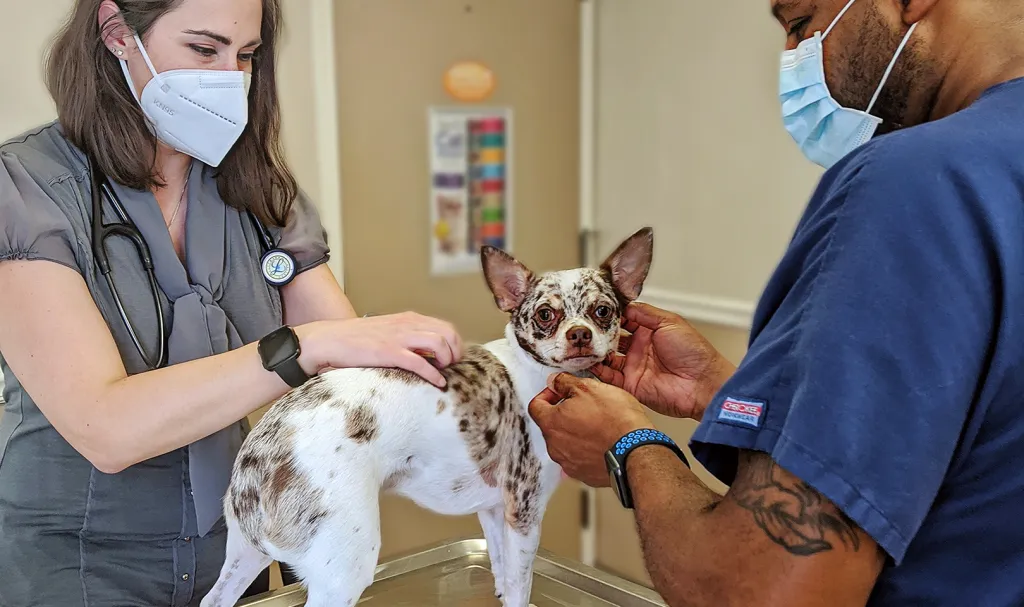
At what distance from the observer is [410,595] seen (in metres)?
1.65

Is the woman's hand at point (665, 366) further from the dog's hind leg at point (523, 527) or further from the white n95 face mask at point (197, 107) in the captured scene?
the white n95 face mask at point (197, 107)

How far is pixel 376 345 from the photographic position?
4.29 ft

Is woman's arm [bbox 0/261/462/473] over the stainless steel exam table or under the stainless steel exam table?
over

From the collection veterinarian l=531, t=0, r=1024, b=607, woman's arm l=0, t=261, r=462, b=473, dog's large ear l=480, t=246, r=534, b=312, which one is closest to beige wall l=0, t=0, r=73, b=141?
woman's arm l=0, t=261, r=462, b=473

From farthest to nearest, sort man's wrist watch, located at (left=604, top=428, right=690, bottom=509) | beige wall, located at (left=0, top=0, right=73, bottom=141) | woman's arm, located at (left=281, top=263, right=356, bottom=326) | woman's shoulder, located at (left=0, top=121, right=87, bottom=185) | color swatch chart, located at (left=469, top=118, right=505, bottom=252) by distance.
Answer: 1. color swatch chart, located at (left=469, top=118, right=505, bottom=252)
2. beige wall, located at (left=0, top=0, right=73, bottom=141)
3. woman's arm, located at (left=281, top=263, right=356, bottom=326)
4. woman's shoulder, located at (left=0, top=121, right=87, bottom=185)
5. man's wrist watch, located at (left=604, top=428, right=690, bottom=509)

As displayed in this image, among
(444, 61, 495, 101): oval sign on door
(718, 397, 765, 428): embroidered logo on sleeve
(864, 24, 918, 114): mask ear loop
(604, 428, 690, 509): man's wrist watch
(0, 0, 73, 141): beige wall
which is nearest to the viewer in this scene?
(718, 397, 765, 428): embroidered logo on sleeve

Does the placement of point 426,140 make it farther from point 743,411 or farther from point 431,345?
point 743,411

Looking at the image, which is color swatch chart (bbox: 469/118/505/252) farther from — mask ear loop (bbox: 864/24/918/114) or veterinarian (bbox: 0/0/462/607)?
mask ear loop (bbox: 864/24/918/114)

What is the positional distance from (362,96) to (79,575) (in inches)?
73.4

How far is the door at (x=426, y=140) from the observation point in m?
2.80

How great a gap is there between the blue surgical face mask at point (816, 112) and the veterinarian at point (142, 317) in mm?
665

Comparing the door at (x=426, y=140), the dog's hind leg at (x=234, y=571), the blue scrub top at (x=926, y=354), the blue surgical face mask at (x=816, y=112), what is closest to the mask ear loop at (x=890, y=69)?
the blue surgical face mask at (x=816, y=112)

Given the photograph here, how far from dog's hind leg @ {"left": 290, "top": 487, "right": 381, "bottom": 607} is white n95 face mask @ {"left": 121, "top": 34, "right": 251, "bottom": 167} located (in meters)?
0.72

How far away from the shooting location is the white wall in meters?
2.82
